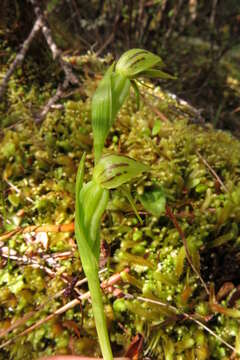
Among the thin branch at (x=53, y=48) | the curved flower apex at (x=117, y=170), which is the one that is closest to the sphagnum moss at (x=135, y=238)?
the curved flower apex at (x=117, y=170)

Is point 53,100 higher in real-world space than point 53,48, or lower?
lower

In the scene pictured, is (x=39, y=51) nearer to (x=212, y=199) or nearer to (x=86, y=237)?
(x=212, y=199)

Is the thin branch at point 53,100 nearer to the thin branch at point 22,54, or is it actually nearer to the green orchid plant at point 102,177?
the thin branch at point 22,54

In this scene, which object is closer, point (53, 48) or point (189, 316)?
point (189, 316)

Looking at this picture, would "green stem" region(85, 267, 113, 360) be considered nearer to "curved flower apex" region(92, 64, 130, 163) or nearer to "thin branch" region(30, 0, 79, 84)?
"curved flower apex" region(92, 64, 130, 163)

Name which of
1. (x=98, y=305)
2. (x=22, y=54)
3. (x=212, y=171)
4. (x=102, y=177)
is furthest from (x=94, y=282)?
(x=22, y=54)

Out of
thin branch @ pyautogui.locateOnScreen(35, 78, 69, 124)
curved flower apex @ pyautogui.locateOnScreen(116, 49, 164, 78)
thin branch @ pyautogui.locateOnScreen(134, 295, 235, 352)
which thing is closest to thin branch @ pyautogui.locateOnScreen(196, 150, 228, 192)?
thin branch @ pyautogui.locateOnScreen(134, 295, 235, 352)

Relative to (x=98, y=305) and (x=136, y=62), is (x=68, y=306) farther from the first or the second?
(x=136, y=62)
